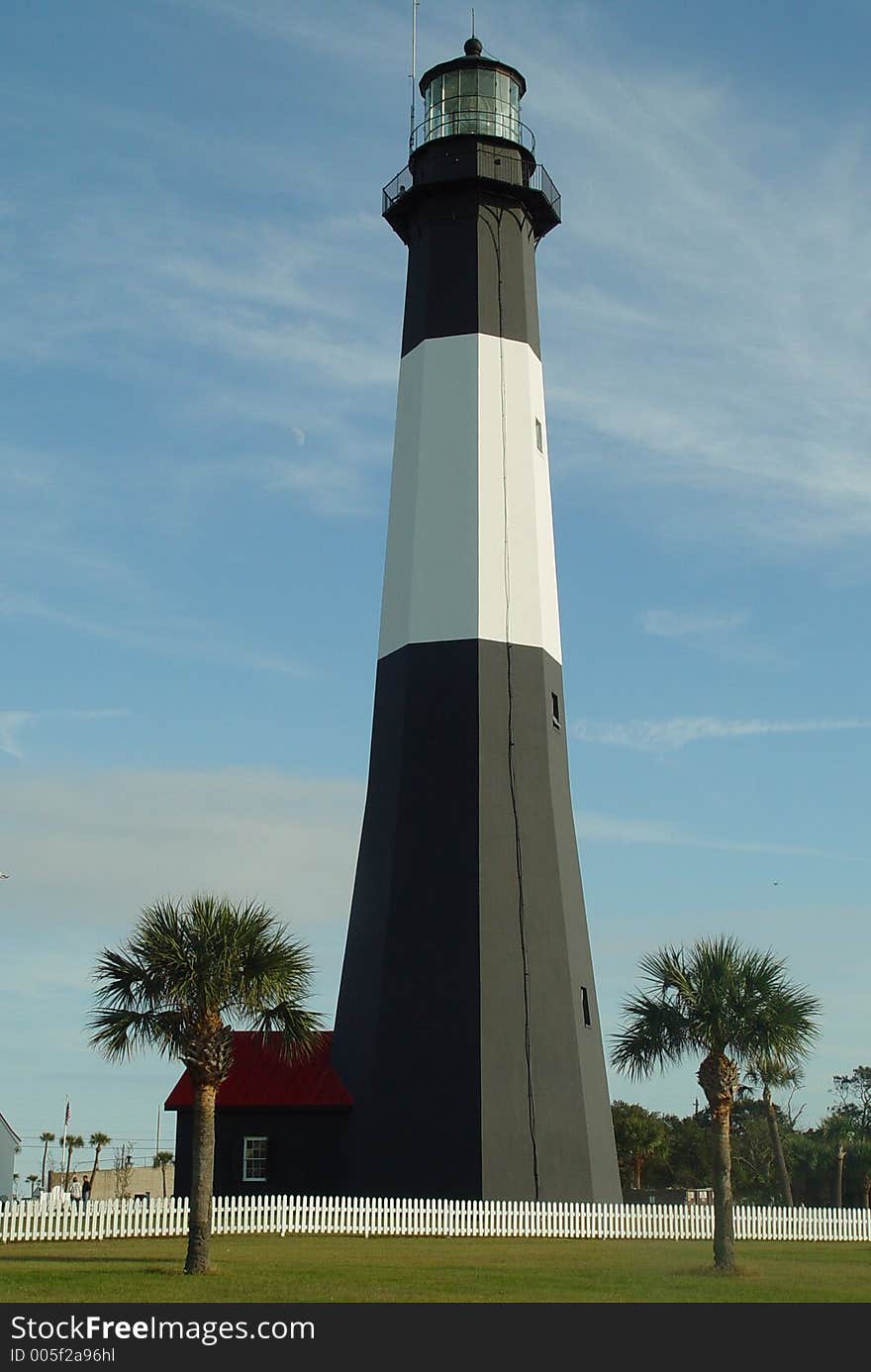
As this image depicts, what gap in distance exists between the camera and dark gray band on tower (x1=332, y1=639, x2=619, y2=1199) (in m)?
28.7

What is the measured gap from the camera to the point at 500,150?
1350 inches

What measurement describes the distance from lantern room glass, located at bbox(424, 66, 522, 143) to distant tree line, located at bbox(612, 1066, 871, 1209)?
27.5 meters

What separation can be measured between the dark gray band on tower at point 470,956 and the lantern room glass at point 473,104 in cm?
1273

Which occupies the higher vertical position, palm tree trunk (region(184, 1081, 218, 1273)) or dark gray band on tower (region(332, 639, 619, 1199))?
dark gray band on tower (region(332, 639, 619, 1199))

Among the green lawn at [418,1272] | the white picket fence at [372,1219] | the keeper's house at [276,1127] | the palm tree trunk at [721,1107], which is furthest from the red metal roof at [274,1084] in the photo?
the palm tree trunk at [721,1107]

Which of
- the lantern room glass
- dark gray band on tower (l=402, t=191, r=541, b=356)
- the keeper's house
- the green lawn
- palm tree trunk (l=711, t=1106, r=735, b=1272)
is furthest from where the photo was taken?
the lantern room glass

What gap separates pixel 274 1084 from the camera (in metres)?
31.3

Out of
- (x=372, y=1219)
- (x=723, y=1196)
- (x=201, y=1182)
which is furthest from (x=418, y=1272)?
(x=372, y=1219)

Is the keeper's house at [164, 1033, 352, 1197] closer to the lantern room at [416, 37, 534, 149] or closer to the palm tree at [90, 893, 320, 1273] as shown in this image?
the palm tree at [90, 893, 320, 1273]

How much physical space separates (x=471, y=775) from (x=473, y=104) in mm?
16224

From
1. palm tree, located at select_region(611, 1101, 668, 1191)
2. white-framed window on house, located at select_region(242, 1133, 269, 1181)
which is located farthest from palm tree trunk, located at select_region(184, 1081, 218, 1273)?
palm tree, located at select_region(611, 1101, 668, 1191)
